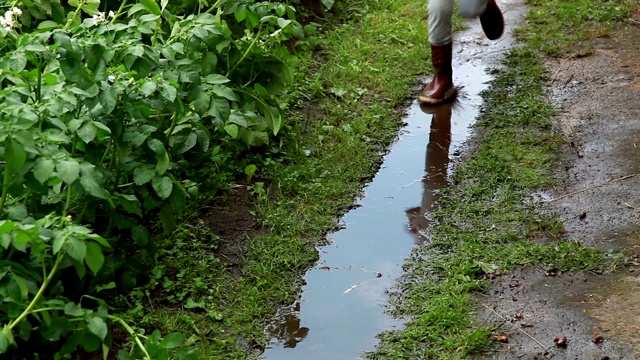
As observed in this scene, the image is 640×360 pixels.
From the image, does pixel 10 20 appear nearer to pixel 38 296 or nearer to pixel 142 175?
pixel 142 175

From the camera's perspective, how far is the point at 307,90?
20.9ft

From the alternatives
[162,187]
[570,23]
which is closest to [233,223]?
[162,187]

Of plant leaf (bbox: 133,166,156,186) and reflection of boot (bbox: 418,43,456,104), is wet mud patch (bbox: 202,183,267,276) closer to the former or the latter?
plant leaf (bbox: 133,166,156,186)

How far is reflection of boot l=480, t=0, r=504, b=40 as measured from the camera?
6910 mm

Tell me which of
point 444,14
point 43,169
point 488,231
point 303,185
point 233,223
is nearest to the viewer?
point 43,169

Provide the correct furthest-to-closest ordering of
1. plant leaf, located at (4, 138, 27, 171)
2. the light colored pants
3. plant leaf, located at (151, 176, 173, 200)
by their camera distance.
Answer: the light colored pants → plant leaf, located at (151, 176, 173, 200) → plant leaf, located at (4, 138, 27, 171)

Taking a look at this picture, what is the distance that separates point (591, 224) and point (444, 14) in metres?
2.00

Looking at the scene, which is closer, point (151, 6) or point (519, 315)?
point (519, 315)

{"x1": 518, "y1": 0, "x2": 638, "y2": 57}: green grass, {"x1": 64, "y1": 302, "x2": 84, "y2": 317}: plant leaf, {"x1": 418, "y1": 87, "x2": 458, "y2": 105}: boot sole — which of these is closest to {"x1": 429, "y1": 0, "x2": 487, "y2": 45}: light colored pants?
{"x1": 418, "y1": 87, "x2": 458, "y2": 105}: boot sole

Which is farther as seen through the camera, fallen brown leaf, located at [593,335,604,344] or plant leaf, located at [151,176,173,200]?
plant leaf, located at [151,176,173,200]

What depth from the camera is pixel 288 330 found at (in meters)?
4.16

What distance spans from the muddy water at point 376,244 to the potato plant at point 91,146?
0.67 metres

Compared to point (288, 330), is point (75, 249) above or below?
above

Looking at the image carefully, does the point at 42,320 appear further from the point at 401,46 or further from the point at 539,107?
the point at 401,46
